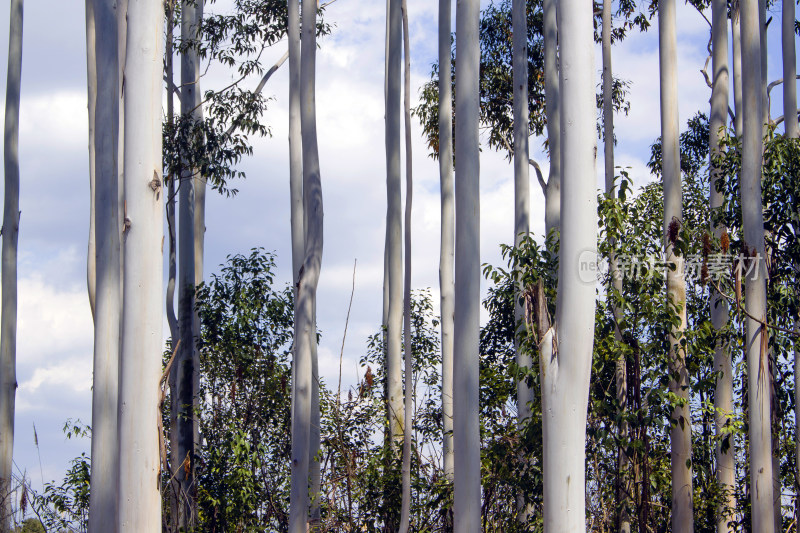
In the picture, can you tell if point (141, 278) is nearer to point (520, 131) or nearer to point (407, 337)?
point (407, 337)

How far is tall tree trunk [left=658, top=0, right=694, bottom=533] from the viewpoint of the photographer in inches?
264

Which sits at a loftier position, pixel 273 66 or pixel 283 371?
pixel 273 66

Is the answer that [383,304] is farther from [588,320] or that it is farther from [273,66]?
[588,320]

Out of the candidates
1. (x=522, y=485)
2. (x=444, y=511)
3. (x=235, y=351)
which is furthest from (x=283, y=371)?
(x=522, y=485)

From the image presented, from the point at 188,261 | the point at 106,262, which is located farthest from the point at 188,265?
the point at 106,262

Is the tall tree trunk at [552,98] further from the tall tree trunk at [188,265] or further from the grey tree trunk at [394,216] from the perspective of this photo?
the tall tree trunk at [188,265]

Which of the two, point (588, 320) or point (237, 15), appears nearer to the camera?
point (588, 320)

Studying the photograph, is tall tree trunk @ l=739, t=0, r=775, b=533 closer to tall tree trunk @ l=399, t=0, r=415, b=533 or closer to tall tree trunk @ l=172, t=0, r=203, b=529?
tall tree trunk @ l=399, t=0, r=415, b=533

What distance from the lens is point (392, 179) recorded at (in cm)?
1118

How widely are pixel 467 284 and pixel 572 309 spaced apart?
218 cm

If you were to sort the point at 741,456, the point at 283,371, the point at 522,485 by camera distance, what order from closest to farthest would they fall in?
the point at 522,485 < the point at 741,456 < the point at 283,371

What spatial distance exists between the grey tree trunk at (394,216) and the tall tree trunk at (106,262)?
187 inches

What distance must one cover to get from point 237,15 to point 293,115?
5299mm

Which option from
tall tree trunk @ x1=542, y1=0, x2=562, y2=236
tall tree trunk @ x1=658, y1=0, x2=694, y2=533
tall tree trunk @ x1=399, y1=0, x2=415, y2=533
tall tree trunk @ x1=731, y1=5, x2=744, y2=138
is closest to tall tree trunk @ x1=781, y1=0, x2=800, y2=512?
tall tree trunk @ x1=731, y1=5, x2=744, y2=138
